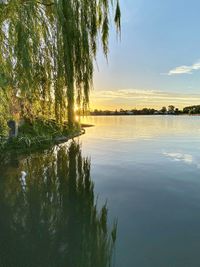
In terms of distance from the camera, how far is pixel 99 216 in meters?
Result: 6.14

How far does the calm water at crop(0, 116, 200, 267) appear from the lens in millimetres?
4395

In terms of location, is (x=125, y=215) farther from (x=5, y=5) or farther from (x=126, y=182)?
(x=5, y=5)

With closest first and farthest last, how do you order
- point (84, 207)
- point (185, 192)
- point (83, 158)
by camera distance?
1. point (84, 207)
2. point (185, 192)
3. point (83, 158)

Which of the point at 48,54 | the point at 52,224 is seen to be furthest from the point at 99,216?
the point at 48,54

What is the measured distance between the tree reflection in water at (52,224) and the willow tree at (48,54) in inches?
75.5

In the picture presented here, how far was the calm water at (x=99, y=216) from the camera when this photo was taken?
4.39 m

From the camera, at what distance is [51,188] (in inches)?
336

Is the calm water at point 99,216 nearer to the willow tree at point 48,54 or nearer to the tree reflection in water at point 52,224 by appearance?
the tree reflection in water at point 52,224

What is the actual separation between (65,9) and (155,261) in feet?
13.4

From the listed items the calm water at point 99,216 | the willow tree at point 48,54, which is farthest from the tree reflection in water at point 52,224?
the willow tree at point 48,54

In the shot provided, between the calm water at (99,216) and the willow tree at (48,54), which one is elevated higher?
the willow tree at (48,54)

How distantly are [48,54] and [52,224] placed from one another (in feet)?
9.85

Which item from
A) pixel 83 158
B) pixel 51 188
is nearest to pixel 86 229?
pixel 51 188

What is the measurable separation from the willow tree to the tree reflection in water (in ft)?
6.29
